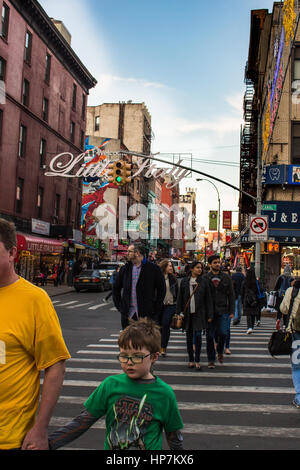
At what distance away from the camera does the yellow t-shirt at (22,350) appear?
102 inches

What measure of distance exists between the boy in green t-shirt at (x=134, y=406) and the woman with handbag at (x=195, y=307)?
21.5 feet

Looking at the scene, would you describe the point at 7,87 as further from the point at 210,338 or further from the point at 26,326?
the point at 26,326

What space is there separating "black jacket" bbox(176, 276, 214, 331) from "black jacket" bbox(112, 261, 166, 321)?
3.84 feet

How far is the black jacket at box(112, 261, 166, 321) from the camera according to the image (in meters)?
8.17

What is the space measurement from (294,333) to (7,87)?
94.9 ft

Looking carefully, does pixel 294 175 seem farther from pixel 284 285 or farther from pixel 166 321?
pixel 166 321

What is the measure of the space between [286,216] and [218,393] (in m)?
22.2

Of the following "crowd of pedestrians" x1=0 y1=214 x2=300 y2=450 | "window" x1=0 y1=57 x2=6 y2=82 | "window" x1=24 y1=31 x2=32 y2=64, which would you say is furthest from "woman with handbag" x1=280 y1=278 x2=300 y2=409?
"window" x1=24 y1=31 x2=32 y2=64

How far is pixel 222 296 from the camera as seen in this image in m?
10.0

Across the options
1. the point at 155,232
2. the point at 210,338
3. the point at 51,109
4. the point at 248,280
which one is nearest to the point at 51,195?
the point at 51,109

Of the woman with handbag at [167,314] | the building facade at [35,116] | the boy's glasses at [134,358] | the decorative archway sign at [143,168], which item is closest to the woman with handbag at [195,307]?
the woman with handbag at [167,314]

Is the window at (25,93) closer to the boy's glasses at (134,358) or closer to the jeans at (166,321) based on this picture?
the jeans at (166,321)

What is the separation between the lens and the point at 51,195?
1578 inches
